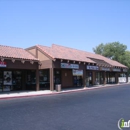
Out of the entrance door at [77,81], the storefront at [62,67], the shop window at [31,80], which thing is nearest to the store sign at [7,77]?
the shop window at [31,80]

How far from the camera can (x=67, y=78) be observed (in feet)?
87.4

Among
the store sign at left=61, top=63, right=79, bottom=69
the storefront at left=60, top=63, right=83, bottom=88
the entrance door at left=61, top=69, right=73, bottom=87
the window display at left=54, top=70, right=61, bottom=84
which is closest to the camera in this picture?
the store sign at left=61, top=63, right=79, bottom=69

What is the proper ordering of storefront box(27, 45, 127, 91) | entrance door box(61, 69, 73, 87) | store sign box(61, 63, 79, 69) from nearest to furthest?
storefront box(27, 45, 127, 91)
store sign box(61, 63, 79, 69)
entrance door box(61, 69, 73, 87)

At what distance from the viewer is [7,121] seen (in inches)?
291

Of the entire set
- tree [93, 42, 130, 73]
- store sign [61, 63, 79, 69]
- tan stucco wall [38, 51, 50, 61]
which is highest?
tree [93, 42, 130, 73]

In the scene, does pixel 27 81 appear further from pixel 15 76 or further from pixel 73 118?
pixel 73 118

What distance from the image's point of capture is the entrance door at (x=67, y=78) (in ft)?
84.7

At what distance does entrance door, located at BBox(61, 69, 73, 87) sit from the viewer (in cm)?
2582

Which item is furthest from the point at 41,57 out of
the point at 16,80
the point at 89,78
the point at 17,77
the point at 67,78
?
the point at 89,78

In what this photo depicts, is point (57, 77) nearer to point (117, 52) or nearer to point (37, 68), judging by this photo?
point (37, 68)

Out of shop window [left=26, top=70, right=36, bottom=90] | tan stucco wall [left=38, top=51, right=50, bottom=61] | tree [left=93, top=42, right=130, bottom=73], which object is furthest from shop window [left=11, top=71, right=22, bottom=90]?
tree [left=93, top=42, right=130, bottom=73]

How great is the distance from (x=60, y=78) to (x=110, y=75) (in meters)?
19.5

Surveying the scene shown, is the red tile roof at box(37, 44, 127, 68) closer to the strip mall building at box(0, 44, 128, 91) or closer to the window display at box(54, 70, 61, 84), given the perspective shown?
the strip mall building at box(0, 44, 128, 91)

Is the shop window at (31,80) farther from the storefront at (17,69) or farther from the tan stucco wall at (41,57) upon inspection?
the tan stucco wall at (41,57)
